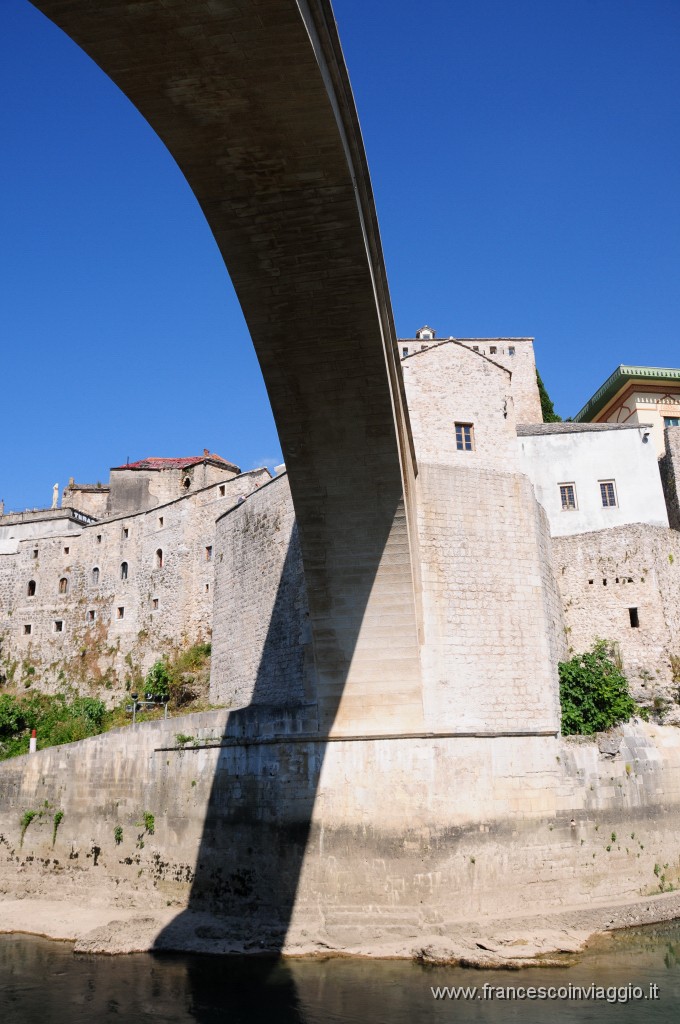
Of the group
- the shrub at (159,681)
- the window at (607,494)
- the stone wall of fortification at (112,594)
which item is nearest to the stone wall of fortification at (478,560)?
the window at (607,494)

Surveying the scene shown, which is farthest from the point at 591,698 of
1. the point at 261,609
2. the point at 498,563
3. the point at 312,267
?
the point at 312,267

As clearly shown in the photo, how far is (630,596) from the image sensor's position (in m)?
18.3

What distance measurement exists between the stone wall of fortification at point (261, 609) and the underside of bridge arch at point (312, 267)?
351 cm

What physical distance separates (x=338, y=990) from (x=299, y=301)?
354 inches

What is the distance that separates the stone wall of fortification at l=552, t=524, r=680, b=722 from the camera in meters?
17.7

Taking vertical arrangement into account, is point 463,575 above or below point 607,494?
below

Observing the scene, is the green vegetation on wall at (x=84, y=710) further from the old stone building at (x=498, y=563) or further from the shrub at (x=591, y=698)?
the shrub at (x=591, y=698)

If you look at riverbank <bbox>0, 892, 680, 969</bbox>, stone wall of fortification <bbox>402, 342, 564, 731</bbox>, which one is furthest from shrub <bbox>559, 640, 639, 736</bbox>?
riverbank <bbox>0, 892, 680, 969</bbox>

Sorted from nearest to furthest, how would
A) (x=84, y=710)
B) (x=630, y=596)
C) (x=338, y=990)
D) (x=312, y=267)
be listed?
(x=312, y=267)
(x=338, y=990)
(x=630, y=596)
(x=84, y=710)

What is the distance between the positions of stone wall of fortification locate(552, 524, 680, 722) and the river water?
19.1 ft

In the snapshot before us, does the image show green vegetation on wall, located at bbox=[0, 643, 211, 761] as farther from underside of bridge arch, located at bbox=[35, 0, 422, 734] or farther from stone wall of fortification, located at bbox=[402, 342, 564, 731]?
underside of bridge arch, located at bbox=[35, 0, 422, 734]

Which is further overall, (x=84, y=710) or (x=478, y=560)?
(x=84, y=710)

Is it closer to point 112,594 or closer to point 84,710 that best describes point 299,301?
point 84,710

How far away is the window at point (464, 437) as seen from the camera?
51.8 ft
